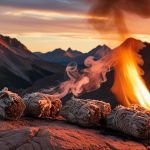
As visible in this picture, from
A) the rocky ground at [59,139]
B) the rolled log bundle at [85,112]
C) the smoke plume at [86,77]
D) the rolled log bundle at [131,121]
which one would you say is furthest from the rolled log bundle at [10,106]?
the smoke plume at [86,77]

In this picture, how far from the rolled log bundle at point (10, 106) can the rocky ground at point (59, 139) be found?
10.2 inches

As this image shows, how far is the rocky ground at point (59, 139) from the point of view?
1076 cm

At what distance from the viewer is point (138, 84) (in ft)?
50.6

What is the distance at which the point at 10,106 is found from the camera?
1322cm

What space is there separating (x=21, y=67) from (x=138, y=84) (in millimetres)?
166589

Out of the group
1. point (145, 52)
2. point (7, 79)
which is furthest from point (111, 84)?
point (7, 79)

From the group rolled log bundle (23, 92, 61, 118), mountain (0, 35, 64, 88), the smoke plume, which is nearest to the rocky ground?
rolled log bundle (23, 92, 61, 118)

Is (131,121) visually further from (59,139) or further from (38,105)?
(38,105)

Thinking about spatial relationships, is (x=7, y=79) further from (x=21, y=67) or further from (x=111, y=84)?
(x=111, y=84)

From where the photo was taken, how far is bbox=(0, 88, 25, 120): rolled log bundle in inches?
519

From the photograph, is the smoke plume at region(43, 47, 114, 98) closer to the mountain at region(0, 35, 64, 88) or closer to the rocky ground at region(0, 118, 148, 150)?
the rocky ground at region(0, 118, 148, 150)

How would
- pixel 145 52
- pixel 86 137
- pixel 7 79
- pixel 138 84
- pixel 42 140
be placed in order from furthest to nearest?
1. pixel 7 79
2. pixel 145 52
3. pixel 138 84
4. pixel 86 137
5. pixel 42 140

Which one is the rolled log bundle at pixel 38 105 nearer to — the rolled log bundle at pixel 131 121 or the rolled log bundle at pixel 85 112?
the rolled log bundle at pixel 85 112

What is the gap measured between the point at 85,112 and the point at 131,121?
155 centimetres
